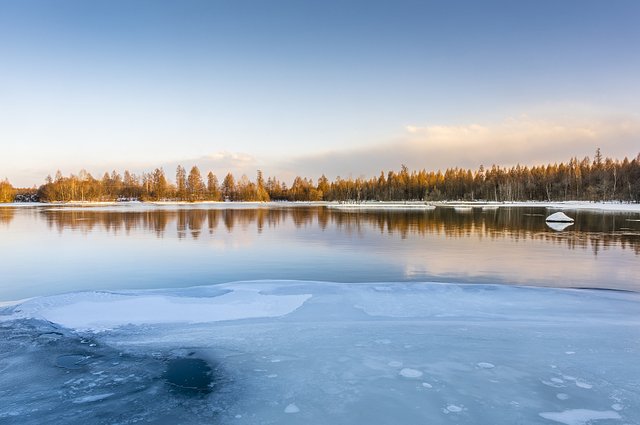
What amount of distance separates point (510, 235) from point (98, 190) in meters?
135

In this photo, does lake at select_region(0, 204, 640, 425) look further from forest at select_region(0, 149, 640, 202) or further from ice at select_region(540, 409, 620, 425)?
forest at select_region(0, 149, 640, 202)

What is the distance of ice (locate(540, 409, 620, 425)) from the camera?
Result: 394 cm

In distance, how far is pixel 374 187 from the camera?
5635 inches

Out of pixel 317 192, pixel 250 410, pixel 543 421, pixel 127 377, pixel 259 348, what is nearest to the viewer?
pixel 543 421

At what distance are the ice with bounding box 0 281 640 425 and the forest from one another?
346 feet

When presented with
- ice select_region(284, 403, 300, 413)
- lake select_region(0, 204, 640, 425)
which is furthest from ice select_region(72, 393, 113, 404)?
ice select_region(284, 403, 300, 413)

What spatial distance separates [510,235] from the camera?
23250 millimetres

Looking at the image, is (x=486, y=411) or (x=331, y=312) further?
(x=331, y=312)

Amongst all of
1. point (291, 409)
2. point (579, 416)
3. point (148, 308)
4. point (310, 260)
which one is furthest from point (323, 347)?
point (310, 260)

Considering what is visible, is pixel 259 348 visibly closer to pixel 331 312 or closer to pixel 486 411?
pixel 331 312

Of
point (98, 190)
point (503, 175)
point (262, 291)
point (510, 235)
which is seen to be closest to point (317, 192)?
point (503, 175)

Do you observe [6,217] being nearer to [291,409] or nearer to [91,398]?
[91,398]

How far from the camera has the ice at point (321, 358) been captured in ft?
13.7

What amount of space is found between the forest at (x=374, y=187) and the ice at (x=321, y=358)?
105569 millimetres
